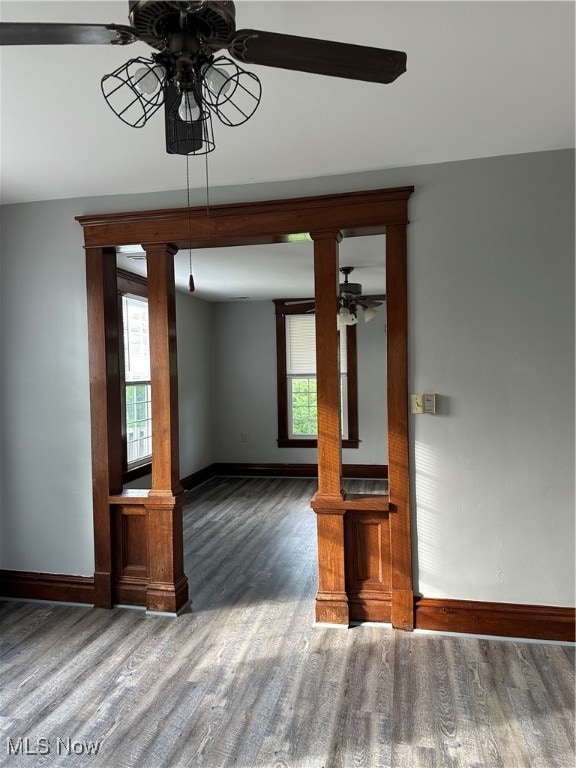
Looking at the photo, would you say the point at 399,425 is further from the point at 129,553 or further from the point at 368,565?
the point at 129,553

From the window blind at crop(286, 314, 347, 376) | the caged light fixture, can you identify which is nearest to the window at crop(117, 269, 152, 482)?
the window blind at crop(286, 314, 347, 376)

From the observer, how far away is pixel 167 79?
4.55ft

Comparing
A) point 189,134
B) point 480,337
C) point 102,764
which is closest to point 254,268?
point 480,337

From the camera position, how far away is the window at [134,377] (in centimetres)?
532

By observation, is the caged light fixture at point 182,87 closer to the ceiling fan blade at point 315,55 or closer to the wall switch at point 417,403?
the ceiling fan blade at point 315,55

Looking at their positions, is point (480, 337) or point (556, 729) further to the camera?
point (480, 337)

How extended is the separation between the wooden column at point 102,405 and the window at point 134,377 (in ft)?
6.13

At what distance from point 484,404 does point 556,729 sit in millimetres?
1465

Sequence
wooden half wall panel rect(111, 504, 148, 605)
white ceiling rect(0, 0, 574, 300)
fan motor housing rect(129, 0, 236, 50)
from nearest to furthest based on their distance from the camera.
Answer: fan motor housing rect(129, 0, 236, 50) → white ceiling rect(0, 0, 574, 300) → wooden half wall panel rect(111, 504, 148, 605)

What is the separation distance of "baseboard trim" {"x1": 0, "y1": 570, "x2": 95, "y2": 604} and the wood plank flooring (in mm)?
67

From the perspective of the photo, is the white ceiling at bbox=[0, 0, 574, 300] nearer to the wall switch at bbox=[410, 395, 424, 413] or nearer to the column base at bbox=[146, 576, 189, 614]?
the wall switch at bbox=[410, 395, 424, 413]

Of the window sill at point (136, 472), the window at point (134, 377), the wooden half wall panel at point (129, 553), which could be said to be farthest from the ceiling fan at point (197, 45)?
the window sill at point (136, 472)

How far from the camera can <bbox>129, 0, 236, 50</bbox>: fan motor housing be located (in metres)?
1.20

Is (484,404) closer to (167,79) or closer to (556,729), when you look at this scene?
(556,729)
